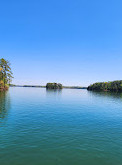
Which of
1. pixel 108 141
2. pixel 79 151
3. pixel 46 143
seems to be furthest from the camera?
pixel 108 141

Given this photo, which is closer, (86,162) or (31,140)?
(86,162)

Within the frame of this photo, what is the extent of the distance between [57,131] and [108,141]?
23.8 ft

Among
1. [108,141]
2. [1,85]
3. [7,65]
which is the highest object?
[7,65]

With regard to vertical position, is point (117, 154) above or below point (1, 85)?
below

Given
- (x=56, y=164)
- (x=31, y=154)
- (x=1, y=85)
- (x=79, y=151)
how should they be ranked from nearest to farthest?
(x=56, y=164) → (x=31, y=154) → (x=79, y=151) → (x=1, y=85)

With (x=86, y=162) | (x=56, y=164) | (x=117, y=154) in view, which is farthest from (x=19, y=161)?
(x=117, y=154)

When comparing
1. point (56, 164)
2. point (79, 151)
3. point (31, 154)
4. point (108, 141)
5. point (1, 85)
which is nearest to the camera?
point (56, 164)

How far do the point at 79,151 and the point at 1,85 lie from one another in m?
99.6

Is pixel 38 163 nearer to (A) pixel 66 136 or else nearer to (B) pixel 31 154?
(B) pixel 31 154

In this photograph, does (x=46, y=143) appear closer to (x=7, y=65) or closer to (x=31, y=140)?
(x=31, y=140)

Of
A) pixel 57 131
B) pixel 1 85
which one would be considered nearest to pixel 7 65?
pixel 1 85

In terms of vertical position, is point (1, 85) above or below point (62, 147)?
above

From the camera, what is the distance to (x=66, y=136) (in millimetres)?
15133

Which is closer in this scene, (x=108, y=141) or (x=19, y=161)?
(x=19, y=161)
